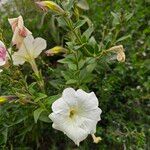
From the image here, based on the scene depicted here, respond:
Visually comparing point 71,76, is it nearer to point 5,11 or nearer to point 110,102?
point 110,102

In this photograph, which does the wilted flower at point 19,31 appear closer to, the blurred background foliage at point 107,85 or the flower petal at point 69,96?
the blurred background foliage at point 107,85

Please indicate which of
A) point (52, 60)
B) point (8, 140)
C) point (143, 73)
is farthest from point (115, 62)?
point (8, 140)

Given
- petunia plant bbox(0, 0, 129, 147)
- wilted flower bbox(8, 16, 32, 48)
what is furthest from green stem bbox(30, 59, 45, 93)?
wilted flower bbox(8, 16, 32, 48)

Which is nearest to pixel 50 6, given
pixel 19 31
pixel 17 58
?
pixel 19 31

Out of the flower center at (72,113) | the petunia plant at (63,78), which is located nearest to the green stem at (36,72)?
the petunia plant at (63,78)

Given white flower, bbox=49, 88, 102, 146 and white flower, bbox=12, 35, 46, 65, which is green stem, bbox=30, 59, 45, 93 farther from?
white flower, bbox=49, 88, 102, 146

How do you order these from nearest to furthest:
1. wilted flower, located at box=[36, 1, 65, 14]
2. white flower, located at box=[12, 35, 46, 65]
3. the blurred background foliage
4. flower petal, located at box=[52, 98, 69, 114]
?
flower petal, located at box=[52, 98, 69, 114]
wilted flower, located at box=[36, 1, 65, 14]
white flower, located at box=[12, 35, 46, 65]
the blurred background foliage
